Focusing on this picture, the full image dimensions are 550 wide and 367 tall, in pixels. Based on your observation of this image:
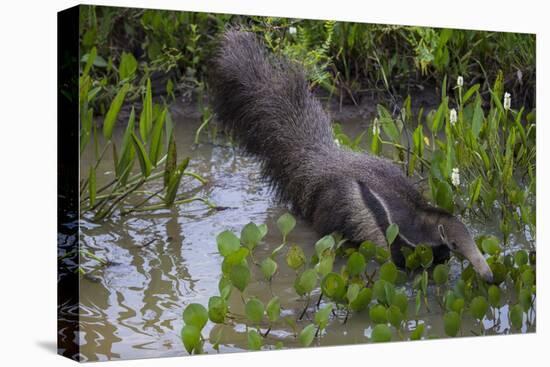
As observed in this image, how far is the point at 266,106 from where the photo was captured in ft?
19.8

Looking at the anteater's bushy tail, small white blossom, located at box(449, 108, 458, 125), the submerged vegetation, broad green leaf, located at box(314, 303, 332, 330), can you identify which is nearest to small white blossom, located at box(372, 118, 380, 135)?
the submerged vegetation

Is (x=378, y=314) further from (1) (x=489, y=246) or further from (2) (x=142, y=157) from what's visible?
(2) (x=142, y=157)

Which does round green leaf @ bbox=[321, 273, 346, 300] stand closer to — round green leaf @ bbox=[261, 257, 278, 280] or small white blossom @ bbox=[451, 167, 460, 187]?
round green leaf @ bbox=[261, 257, 278, 280]

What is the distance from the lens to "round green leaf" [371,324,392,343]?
527cm

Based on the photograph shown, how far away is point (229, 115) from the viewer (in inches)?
224

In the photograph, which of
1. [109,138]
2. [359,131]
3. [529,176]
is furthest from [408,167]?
[109,138]

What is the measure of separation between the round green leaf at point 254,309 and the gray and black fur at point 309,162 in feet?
2.49

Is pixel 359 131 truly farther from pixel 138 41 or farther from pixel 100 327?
pixel 100 327

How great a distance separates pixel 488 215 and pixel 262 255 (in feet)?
4.88

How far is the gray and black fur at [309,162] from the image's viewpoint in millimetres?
5582

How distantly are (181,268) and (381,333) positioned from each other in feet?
3.78

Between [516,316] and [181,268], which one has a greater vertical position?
[181,268]

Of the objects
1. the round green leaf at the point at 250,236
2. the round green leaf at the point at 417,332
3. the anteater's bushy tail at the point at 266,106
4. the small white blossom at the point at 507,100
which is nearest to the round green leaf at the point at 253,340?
the round green leaf at the point at 250,236

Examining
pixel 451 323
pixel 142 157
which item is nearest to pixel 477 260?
pixel 451 323
